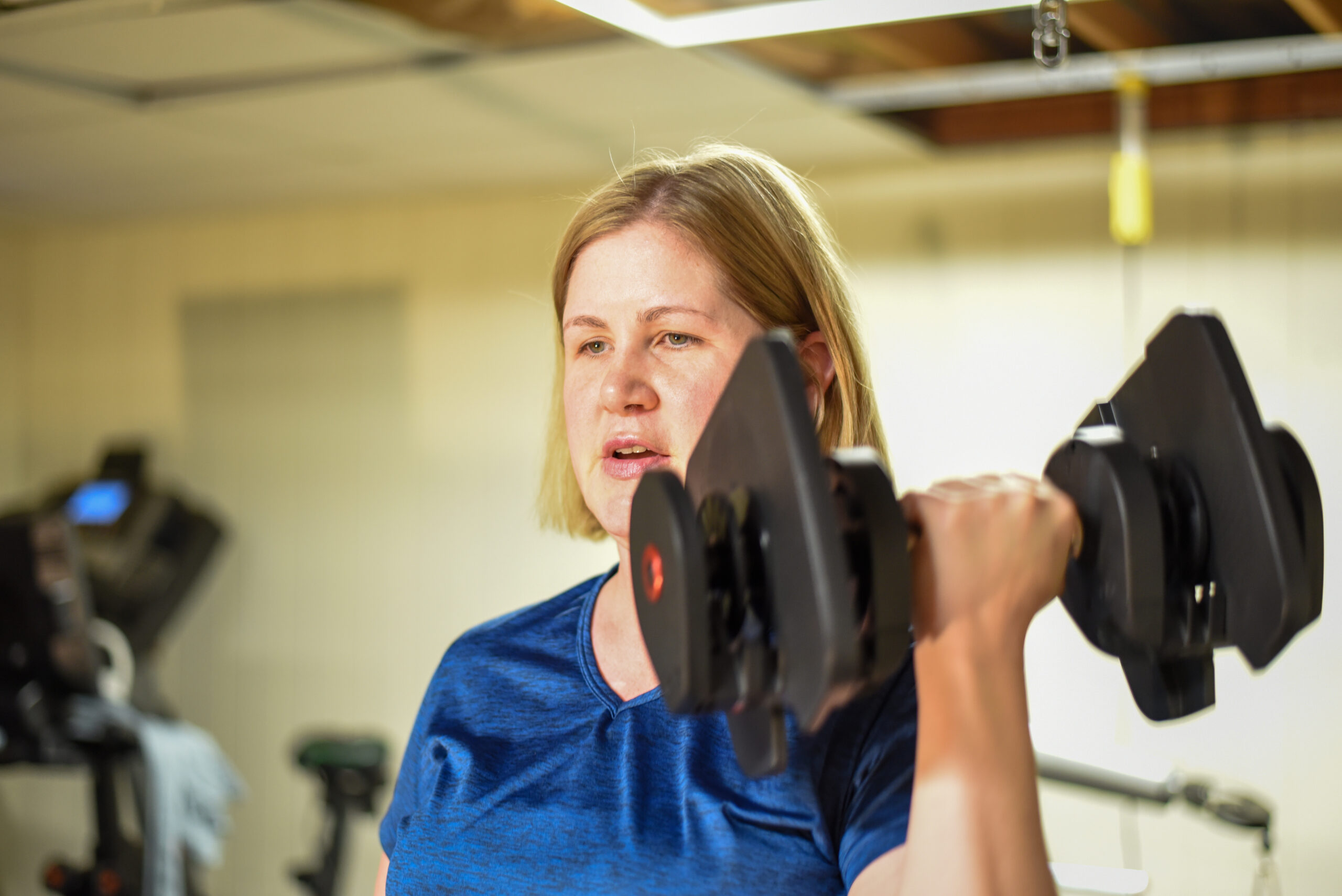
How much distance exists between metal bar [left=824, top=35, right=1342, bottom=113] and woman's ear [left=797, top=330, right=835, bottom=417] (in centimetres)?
167

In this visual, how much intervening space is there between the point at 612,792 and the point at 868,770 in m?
0.20

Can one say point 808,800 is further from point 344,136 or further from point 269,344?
point 269,344

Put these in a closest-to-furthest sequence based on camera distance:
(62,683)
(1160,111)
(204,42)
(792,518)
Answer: (792,518), (204,42), (62,683), (1160,111)

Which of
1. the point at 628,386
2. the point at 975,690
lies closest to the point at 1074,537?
the point at 975,690

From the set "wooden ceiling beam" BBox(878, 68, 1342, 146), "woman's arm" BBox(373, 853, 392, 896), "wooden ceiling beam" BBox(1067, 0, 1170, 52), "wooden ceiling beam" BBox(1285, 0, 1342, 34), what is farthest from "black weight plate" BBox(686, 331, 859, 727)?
"wooden ceiling beam" BBox(878, 68, 1342, 146)

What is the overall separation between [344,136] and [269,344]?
1491 mm

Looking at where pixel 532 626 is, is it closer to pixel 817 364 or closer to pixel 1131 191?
pixel 817 364

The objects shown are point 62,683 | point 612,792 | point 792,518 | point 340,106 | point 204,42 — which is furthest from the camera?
point 62,683

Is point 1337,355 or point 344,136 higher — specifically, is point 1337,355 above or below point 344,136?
below

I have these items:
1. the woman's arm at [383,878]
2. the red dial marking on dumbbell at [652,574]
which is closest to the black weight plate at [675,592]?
the red dial marking on dumbbell at [652,574]

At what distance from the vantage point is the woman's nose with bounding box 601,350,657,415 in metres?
1.01

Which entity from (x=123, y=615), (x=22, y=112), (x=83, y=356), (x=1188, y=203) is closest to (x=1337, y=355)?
(x=1188, y=203)

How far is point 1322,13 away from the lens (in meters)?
2.19

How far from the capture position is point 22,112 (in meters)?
2.91
